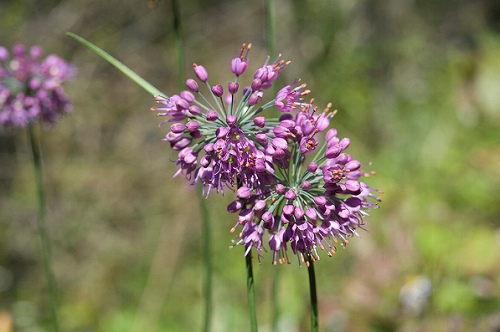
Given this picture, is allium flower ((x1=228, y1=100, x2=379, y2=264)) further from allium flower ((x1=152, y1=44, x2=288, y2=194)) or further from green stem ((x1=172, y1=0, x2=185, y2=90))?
green stem ((x1=172, y1=0, x2=185, y2=90))

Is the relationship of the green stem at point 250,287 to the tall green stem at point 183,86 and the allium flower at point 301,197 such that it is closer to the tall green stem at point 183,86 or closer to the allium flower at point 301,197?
the allium flower at point 301,197

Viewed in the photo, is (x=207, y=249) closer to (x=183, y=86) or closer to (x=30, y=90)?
(x=183, y=86)

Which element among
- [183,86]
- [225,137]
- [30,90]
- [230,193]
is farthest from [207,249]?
[230,193]

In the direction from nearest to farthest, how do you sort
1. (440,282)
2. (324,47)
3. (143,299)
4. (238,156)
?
(238,156) < (440,282) < (143,299) < (324,47)

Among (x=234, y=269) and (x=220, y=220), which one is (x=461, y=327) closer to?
(x=234, y=269)

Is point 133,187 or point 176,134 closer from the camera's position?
point 176,134

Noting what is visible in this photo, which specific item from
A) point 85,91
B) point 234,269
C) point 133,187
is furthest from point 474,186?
point 85,91

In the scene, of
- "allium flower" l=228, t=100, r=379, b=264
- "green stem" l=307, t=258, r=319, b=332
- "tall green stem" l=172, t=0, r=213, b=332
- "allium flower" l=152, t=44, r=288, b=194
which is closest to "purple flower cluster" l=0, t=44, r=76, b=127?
"tall green stem" l=172, t=0, r=213, b=332
